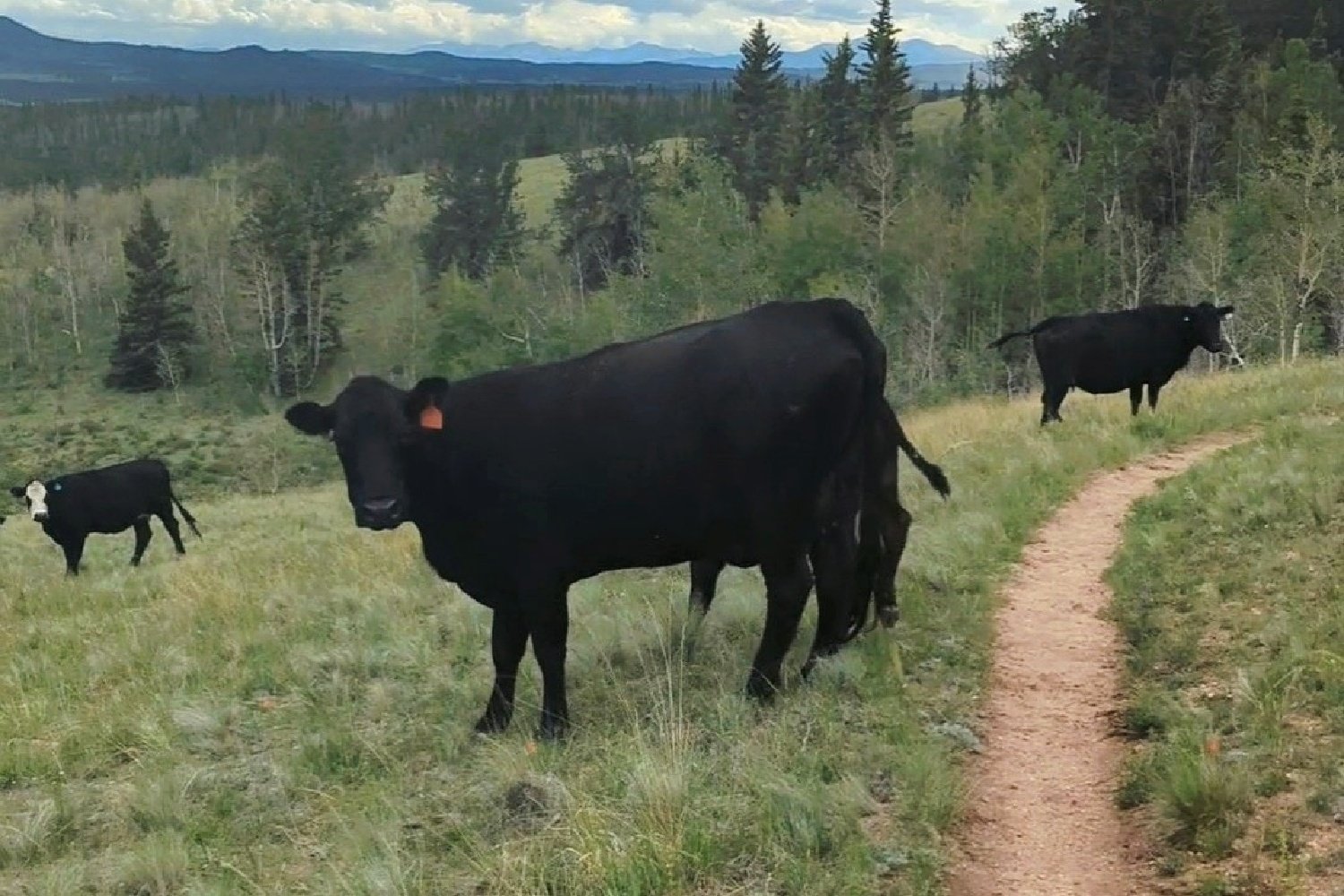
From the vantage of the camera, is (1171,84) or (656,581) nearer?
(656,581)

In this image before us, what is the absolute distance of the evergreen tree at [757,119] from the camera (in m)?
73.3

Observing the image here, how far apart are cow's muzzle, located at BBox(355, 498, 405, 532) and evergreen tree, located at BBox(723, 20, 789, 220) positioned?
67912 millimetres

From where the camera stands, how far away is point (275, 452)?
203 ft

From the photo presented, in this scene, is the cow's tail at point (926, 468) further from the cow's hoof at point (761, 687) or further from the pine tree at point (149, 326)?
the pine tree at point (149, 326)

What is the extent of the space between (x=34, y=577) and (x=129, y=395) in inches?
2614

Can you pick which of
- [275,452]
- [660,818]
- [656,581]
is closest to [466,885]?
[660,818]

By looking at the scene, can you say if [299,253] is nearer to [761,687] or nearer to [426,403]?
[426,403]

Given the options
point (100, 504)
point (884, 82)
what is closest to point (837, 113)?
point (884, 82)

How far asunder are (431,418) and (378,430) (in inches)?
14.3

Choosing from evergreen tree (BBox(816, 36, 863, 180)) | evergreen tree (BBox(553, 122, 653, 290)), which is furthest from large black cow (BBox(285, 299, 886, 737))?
evergreen tree (BBox(553, 122, 653, 290))

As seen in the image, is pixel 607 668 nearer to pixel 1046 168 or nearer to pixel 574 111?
pixel 1046 168

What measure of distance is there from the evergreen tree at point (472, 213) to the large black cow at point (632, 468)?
84543mm

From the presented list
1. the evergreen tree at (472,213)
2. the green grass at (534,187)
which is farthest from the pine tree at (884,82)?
the green grass at (534,187)

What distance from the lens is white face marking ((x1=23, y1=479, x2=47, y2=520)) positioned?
63.5ft
